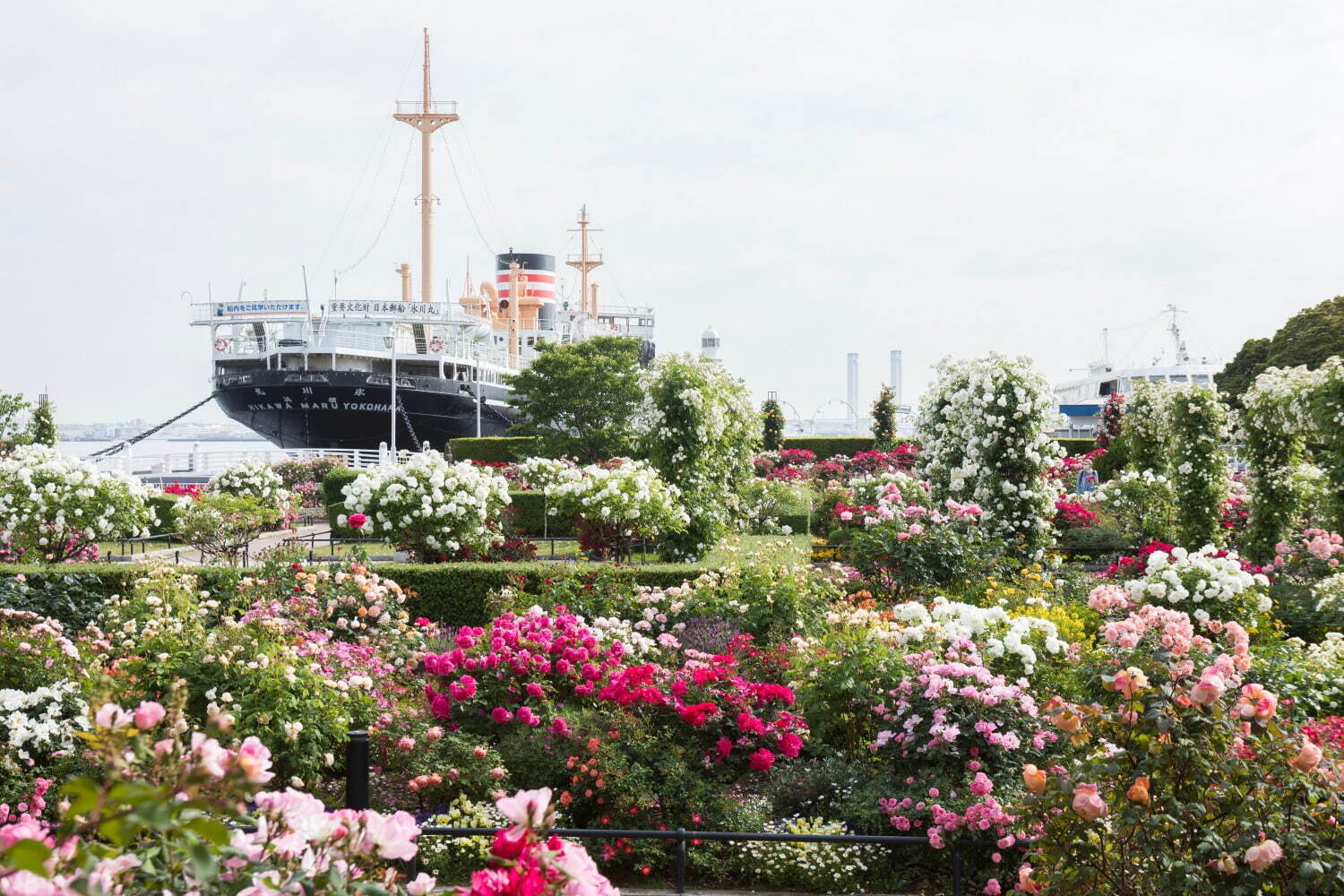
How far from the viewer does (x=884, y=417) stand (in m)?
37.2

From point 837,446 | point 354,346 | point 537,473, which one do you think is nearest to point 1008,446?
point 537,473

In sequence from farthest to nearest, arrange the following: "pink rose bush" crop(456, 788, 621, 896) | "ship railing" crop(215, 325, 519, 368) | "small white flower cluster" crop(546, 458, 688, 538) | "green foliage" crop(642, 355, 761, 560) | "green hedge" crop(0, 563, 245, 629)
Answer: "ship railing" crop(215, 325, 519, 368)
"green foliage" crop(642, 355, 761, 560)
"small white flower cluster" crop(546, 458, 688, 538)
"green hedge" crop(0, 563, 245, 629)
"pink rose bush" crop(456, 788, 621, 896)

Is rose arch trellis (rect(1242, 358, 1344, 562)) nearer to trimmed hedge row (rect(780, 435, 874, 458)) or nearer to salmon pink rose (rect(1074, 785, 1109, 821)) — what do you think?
salmon pink rose (rect(1074, 785, 1109, 821))

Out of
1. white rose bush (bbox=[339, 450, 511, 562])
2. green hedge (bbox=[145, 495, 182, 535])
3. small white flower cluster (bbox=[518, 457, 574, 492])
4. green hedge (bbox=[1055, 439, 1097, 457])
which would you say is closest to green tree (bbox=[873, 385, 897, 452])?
green hedge (bbox=[1055, 439, 1097, 457])

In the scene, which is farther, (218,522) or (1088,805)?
(218,522)

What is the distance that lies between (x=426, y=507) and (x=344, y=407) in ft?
113

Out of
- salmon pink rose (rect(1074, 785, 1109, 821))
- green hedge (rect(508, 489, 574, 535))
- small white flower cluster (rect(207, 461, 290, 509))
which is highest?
small white flower cluster (rect(207, 461, 290, 509))

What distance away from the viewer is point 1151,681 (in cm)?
432

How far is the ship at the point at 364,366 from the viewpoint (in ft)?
150

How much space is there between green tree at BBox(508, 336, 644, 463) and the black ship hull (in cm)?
1006

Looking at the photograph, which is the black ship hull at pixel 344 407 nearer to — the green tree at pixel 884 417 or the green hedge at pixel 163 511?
the green tree at pixel 884 417

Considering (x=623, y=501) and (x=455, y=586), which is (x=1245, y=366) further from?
(x=455, y=586)

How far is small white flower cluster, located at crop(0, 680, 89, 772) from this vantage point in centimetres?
609

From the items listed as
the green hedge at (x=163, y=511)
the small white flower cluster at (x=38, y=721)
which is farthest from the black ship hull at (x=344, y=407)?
the small white flower cluster at (x=38, y=721)
